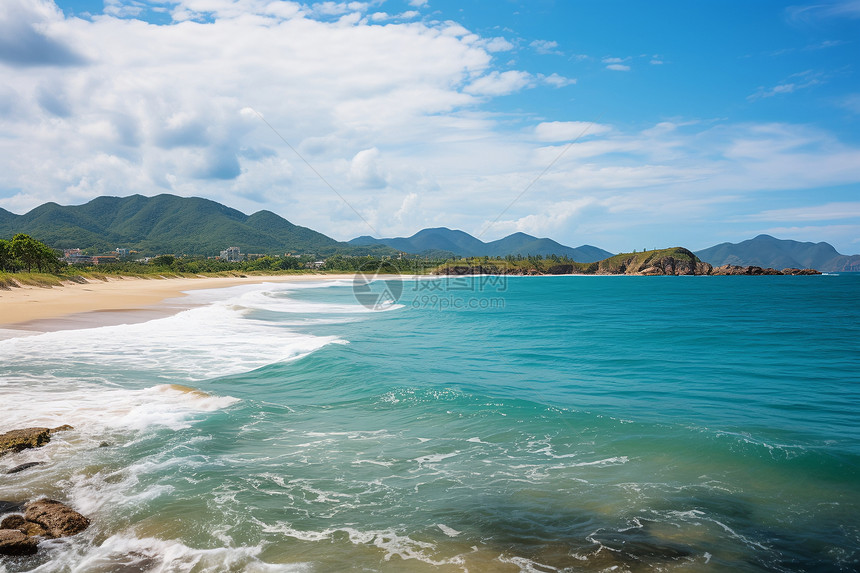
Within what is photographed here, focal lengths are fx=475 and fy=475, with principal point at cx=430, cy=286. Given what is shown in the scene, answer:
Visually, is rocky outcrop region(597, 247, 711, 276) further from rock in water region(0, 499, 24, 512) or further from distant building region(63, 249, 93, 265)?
rock in water region(0, 499, 24, 512)

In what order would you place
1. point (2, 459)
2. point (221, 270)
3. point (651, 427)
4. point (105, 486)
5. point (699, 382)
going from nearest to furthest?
point (105, 486) < point (2, 459) < point (651, 427) < point (699, 382) < point (221, 270)

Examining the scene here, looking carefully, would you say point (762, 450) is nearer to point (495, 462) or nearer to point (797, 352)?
point (495, 462)

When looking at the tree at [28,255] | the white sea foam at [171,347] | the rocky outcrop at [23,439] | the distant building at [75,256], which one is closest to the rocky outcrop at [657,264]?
the tree at [28,255]

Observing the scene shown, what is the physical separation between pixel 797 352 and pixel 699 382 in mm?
9453

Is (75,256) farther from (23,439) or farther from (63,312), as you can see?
(23,439)

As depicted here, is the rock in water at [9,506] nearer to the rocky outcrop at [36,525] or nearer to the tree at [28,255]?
the rocky outcrop at [36,525]

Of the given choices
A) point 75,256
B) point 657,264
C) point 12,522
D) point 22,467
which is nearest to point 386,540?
point 12,522

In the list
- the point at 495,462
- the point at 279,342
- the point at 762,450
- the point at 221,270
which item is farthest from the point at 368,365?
the point at 221,270

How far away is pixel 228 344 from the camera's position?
68.5 ft

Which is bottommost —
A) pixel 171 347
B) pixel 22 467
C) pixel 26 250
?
pixel 171 347

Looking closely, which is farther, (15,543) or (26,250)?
(26,250)

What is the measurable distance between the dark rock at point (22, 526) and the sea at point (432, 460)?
30 centimetres

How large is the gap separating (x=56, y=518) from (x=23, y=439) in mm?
3596

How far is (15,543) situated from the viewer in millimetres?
5465
